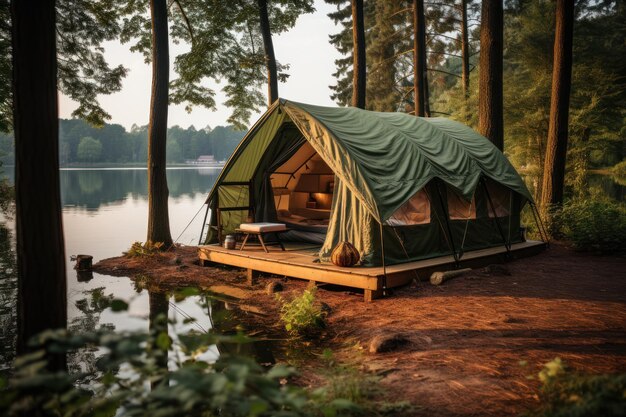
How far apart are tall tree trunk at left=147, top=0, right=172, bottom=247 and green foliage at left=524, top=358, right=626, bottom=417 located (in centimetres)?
889

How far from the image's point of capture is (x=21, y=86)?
9.93ft

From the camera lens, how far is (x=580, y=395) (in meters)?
2.45

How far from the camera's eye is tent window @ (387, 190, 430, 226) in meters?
7.11

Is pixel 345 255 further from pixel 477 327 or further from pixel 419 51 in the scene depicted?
pixel 419 51

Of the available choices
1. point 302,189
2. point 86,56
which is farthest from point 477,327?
point 86,56

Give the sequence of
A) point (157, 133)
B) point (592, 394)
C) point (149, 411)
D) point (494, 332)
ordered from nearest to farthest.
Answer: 1. point (149, 411)
2. point (592, 394)
3. point (494, 332)
4. point (157, 133)

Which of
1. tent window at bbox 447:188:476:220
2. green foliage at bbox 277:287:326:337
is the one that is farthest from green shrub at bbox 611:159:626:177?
green foliage at bbox 277:287:326:337

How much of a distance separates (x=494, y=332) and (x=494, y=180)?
4.49m

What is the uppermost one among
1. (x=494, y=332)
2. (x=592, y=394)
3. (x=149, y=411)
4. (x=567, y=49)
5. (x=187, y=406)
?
(x=567, y=49)

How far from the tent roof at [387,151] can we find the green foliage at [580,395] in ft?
12.4

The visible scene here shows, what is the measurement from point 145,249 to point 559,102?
949cm

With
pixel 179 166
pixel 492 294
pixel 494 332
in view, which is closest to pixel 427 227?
pixel 492 294

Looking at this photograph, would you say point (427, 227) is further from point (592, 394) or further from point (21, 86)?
point (21, 86)

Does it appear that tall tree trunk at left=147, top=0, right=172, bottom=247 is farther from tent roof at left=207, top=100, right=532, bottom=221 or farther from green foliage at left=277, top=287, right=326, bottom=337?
green foliage at left=277, top=287, right=326, bottom=337
